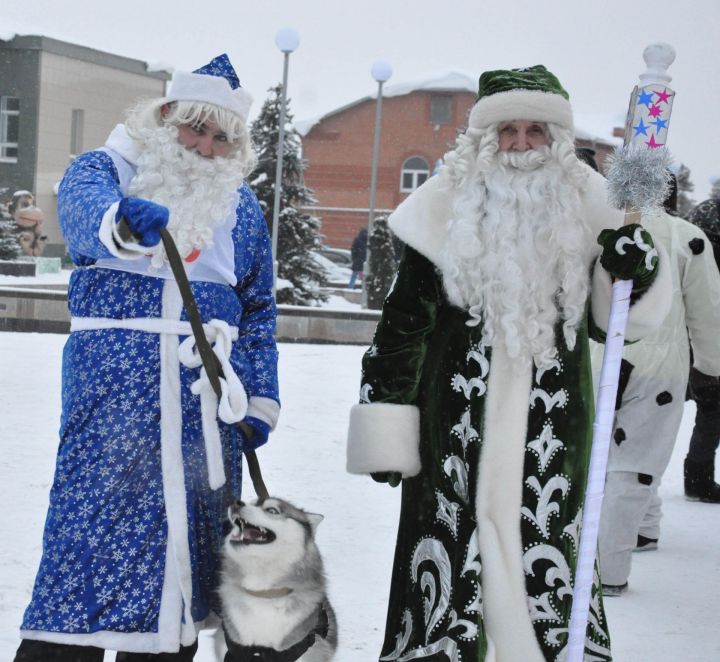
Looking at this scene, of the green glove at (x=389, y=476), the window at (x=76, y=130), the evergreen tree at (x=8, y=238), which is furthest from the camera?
the window at (x=76, y=130)

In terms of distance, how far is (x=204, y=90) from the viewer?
129 inches

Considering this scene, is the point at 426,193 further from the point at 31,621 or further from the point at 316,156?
the point at 316,156

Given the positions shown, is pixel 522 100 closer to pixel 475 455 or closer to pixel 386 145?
pixel 475 455

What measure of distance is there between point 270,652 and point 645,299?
1502 mm

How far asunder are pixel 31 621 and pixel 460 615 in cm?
119

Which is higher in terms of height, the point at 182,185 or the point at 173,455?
the point at 182,185

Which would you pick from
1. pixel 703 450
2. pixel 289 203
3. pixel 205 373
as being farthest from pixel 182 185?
pixel 289 203

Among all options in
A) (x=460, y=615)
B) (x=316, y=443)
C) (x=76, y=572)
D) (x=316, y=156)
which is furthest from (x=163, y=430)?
(x=316, y=156)

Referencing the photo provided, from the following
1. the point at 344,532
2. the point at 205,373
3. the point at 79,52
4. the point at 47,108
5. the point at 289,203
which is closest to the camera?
the point at 205,373

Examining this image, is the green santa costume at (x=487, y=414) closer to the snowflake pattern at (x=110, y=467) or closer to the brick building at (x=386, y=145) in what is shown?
the snowflake pattern at (x=110, y=467)

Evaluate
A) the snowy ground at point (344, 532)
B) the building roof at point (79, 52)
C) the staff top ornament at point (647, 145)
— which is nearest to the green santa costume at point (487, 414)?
the staff top ornament at point (647, 145)

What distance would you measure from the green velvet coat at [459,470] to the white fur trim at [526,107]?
47cm

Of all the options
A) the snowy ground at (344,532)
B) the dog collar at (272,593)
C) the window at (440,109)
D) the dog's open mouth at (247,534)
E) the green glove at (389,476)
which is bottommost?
the snowy ground at (344,532)

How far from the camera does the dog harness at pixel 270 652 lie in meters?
3.29
